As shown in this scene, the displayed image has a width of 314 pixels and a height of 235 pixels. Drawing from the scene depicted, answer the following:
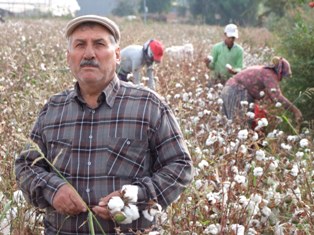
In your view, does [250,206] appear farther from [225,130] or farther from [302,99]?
[302,99]

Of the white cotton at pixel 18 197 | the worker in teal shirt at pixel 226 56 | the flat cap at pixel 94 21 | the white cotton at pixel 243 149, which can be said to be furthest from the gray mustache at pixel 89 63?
the worker in teal shirt at pixel 226 56

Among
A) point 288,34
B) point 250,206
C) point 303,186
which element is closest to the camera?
point 250,206

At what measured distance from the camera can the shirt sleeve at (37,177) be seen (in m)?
2.49

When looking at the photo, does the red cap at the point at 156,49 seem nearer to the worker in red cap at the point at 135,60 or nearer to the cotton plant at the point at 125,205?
the worker in red cap at the point at 135,60

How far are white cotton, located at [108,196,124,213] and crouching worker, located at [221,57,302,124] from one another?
4431 millimetres

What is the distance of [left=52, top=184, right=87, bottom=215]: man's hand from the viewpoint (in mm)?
2410

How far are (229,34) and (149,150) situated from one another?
6.25 metres

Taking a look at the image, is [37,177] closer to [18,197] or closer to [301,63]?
[18,197]

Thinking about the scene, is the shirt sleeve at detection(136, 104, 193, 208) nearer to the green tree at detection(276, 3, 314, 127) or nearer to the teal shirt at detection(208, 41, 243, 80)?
the green tree at detection(276, 3, 314, 127)

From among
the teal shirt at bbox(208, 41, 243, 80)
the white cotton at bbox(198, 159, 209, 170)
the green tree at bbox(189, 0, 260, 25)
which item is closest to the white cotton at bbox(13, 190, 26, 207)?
the white cotton at bbox(198, 159, 209, 170)

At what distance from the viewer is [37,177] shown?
2.54 meters

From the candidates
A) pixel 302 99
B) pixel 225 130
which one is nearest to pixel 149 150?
pixel 225 130

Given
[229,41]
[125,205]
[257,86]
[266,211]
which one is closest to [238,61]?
[229,41]

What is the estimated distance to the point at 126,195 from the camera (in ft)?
7.37
